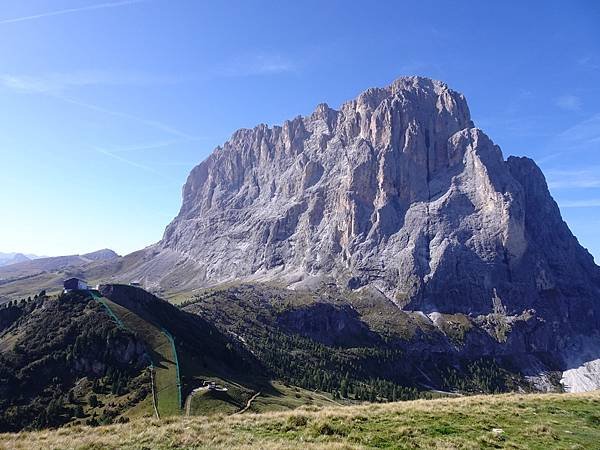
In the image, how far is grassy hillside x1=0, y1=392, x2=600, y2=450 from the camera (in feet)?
73.7

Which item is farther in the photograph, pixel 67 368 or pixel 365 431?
pixel 67 368

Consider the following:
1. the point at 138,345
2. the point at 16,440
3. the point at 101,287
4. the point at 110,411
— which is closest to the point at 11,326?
the point at 101,287

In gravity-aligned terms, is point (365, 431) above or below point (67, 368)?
above

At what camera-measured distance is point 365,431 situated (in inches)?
973

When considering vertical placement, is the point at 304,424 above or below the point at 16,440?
above

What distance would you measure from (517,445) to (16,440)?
1111 inches

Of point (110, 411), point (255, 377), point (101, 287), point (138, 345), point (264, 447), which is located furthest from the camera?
point (101, 287)

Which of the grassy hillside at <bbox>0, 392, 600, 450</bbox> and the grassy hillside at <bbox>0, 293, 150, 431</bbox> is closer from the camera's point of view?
the grassy hillside at <bbox>0, 392, 600, 450</bbox>

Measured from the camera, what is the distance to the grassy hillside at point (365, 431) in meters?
22.5

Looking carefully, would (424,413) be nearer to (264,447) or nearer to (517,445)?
(517,445)

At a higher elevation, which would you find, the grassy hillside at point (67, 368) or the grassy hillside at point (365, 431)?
the grassy hillside at point (365, 431)

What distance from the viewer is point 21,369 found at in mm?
87438

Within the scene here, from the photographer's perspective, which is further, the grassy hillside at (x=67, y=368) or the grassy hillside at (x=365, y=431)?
the grassy hillside at (x=67, y=368)

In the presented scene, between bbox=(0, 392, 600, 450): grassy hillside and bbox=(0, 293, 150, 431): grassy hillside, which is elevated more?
bbox=(0, 392, 600, 450): grassy hillside
